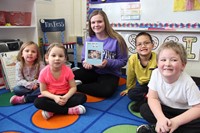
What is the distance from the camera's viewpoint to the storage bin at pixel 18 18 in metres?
1.95

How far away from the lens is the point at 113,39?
1616 millimetres

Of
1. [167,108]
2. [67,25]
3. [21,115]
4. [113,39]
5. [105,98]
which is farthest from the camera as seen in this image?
[67,25]

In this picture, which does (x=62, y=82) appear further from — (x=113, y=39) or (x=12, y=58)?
(x=12, y=58)

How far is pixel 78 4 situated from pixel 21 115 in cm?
178

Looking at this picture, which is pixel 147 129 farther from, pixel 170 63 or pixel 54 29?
pixel 54 29

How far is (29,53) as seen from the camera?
4.69 feet

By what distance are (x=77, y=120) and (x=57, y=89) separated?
0.26 metres

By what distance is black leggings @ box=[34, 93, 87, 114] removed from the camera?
1.14 meters

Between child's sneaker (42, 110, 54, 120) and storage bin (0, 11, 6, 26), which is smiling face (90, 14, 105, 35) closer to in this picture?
child's sneaker (42, 110, 54, 120)

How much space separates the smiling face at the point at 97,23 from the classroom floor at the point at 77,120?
631 millimetres

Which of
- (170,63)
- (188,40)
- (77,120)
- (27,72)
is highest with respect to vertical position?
(188,40)

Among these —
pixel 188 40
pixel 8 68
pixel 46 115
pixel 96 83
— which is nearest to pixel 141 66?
pixel 96 83

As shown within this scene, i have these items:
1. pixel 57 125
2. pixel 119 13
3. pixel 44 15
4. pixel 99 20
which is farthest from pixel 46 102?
pixel 44 15

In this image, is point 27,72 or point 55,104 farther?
point 27,72
